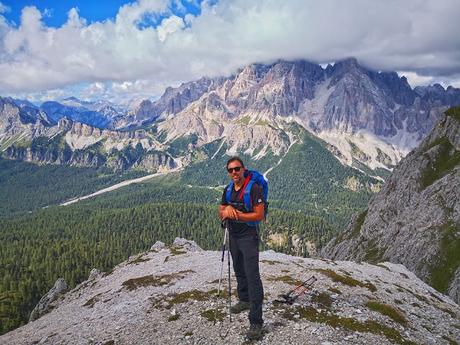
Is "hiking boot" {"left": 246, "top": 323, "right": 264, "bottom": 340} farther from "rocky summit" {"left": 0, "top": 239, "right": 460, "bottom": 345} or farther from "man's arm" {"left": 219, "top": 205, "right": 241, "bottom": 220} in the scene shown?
"man's arm" {"left": 219, "top": 205, "right": 241, "bottom": 220}

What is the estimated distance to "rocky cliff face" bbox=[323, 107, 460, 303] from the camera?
292 ft

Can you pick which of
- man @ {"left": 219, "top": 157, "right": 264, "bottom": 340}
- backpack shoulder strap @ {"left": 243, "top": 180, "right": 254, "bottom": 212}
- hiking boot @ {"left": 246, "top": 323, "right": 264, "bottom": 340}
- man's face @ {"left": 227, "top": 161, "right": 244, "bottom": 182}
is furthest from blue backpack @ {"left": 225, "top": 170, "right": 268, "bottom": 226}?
hiking boot @ {"left": 246, "top": 323, "right": 264, "bottom": 340}

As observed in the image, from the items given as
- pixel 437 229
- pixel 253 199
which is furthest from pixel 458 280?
pixel 253 199

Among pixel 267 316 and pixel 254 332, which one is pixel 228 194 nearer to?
pixel 254 332

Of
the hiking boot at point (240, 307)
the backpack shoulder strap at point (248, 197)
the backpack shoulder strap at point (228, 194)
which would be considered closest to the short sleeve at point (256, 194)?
the backpack shoulder strap at point (248, 197)

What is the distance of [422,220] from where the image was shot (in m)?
106

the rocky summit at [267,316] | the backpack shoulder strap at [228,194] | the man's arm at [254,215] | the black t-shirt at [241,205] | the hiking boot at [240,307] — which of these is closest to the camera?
the man's arm at [254,215]

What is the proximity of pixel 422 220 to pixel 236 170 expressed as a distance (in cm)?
10492

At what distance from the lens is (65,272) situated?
138 m

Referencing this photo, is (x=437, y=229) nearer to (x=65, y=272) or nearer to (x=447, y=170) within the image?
(x=447, y=170)

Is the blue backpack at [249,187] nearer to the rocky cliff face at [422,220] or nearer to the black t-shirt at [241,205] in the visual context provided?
the black t-shirt at [241,205]

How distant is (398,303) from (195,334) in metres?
17.7

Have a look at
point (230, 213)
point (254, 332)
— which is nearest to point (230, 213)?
point (230, 213)

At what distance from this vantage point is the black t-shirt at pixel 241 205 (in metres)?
17.4
